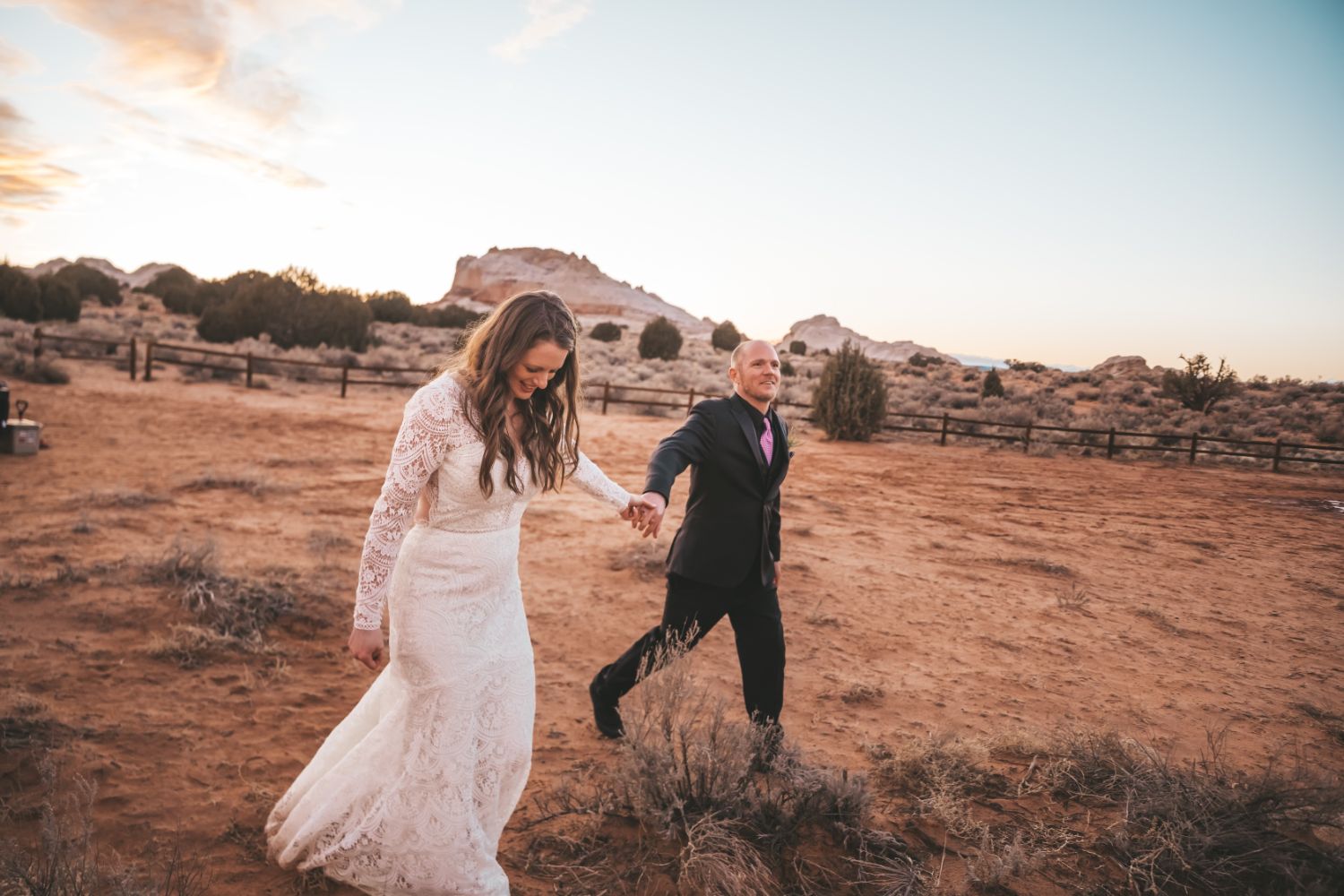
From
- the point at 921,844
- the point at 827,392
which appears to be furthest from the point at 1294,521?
the point at 921,844

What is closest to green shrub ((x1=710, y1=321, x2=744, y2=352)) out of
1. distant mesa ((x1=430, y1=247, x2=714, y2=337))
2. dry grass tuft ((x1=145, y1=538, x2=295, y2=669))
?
dry grass tuft ((x1=145, y1=538, x2=295, y2=669))

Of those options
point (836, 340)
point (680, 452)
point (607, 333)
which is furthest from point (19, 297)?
point (836, 340)

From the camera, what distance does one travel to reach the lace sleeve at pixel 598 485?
2980 mm

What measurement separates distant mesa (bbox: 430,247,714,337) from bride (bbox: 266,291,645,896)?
120 m

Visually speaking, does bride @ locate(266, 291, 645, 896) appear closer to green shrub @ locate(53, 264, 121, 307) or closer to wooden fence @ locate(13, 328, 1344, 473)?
wooden fence @ locate(13, 328, 1344, 473)

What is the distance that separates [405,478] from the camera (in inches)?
89.3

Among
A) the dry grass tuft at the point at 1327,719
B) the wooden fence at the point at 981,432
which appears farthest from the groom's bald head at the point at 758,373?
the wooden fence at the point at 981,432

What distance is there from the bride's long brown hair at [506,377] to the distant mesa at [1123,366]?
1709 inches

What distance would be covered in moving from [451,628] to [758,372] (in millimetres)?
1847

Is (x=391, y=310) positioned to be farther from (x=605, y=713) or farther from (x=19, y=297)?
(x=605, y=713)

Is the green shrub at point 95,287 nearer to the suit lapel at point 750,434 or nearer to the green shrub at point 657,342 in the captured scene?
the green shrub at point 657,342

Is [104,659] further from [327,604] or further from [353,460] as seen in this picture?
[353,460]

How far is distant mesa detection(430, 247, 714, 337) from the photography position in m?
130

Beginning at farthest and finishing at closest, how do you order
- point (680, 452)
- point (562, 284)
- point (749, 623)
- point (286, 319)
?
point (562, 284) < point (286, 319) < point (749, 623) < point (680, 452)
